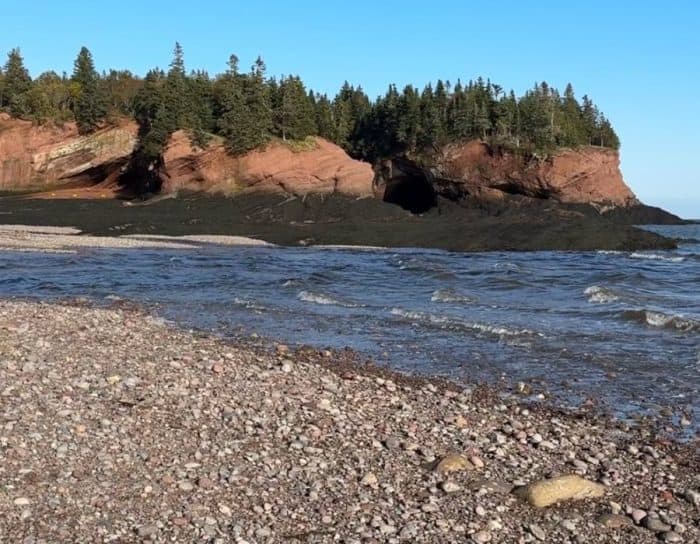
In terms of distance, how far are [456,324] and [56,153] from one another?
64084 mm

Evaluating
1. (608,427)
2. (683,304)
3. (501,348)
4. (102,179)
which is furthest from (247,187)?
(608,427)

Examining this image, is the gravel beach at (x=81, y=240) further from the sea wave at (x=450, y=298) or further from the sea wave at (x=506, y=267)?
the sea wave at (x=450, y=298)

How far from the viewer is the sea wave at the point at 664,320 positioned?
18828mm

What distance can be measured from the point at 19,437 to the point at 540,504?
5776 mm

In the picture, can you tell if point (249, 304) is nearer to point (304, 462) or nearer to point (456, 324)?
point (456, 324)

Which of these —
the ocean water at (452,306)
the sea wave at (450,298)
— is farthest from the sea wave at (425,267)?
the sea wave at (450,298)

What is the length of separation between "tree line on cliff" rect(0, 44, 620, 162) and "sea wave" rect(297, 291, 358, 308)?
4300 centimetres

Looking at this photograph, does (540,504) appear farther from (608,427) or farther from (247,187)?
(247,187)

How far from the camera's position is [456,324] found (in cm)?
1902

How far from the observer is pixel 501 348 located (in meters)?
16.0

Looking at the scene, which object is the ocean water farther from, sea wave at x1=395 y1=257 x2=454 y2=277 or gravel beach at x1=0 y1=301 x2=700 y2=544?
gravel beach at x1=0 y1=301 x2=700 y2=544

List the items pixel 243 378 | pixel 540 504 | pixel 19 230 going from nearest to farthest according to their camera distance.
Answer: pixel 540 504
pixel 243 378
pixel 19 230

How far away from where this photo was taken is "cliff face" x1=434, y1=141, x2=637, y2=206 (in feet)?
241

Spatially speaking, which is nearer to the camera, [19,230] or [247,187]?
[19,230]
